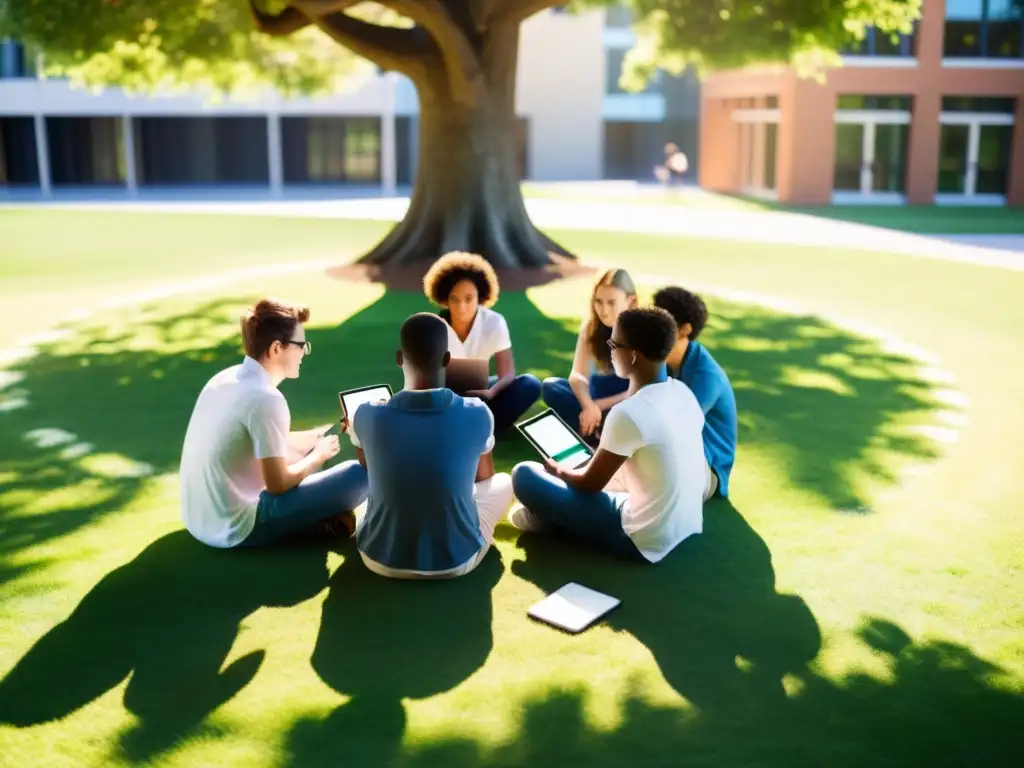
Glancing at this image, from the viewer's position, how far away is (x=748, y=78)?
113 ft

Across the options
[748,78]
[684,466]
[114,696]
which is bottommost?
[114,696]

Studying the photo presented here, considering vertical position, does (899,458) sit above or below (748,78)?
below

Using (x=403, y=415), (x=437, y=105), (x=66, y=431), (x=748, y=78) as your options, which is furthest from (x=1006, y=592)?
(x=748, y=78)

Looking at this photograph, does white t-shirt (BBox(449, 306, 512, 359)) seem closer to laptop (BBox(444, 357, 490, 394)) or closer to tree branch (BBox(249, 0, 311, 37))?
laptop (BBox(444, 357, 490, 394))

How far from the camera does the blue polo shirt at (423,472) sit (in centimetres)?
448

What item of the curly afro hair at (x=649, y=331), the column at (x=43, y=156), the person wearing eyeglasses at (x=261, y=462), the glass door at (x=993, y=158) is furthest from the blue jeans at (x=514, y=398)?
the column at (x=43, y=156)

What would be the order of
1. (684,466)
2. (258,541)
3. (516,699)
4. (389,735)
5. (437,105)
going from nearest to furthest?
(389,735)
(516,699)
(684,466)
(258,541)
(437,105)

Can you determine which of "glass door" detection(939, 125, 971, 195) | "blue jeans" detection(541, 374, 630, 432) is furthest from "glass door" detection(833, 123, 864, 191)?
"blue jeans" detection(541, 374, 630, 432)

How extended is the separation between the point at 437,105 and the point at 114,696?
12.7 metres

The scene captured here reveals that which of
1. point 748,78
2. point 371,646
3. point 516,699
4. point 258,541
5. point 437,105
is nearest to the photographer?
point 516,699

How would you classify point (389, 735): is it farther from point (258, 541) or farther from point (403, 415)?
point (258, 541)

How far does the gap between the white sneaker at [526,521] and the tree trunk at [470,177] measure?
10020 millimetres

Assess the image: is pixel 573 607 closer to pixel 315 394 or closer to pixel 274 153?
pixel 315 394

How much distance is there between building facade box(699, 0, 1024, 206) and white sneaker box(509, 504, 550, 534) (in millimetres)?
27715
